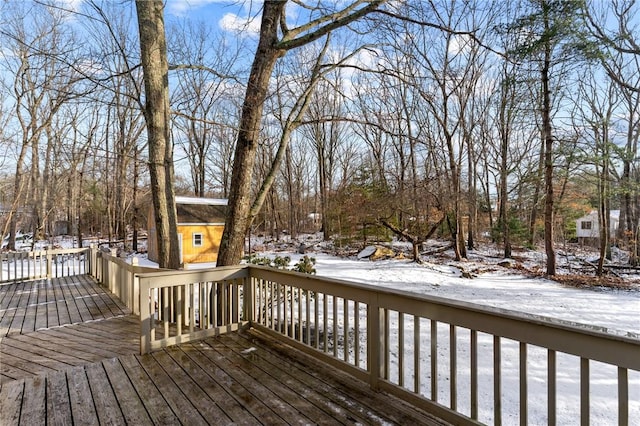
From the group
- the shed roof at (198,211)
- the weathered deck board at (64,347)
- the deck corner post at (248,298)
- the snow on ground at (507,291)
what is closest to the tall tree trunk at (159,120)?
the weathered deck board at (64,347)

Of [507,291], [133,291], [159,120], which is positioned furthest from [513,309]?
[159,120]

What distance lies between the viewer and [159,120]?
498 centimetres

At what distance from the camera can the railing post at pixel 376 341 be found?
99.6 inches

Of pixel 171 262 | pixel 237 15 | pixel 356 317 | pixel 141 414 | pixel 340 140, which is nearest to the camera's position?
pixel 141 414

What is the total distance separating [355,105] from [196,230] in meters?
9.43

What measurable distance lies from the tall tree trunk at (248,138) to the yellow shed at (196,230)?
1133 centimetres

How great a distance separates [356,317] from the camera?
8.84ft

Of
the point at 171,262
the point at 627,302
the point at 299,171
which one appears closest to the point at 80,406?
the point at 171,262

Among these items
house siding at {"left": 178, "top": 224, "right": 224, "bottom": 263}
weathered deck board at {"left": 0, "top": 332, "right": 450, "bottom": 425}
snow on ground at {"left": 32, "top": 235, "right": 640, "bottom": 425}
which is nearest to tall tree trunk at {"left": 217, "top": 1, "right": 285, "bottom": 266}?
weathered deck board at {"left": 0, "top": 332, "right": 450, "bottom": 425}

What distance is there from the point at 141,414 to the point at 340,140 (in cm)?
2397

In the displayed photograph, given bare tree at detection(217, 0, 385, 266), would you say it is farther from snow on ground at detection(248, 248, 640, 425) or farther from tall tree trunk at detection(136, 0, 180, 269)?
snow on ground at detection(248, 248, 640, 425)

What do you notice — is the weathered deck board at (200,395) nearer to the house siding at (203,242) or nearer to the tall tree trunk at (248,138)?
the tall tree trunk at (248,138)

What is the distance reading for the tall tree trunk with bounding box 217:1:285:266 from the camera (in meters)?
4.57

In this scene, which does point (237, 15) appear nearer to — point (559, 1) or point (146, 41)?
point (146, 41)
